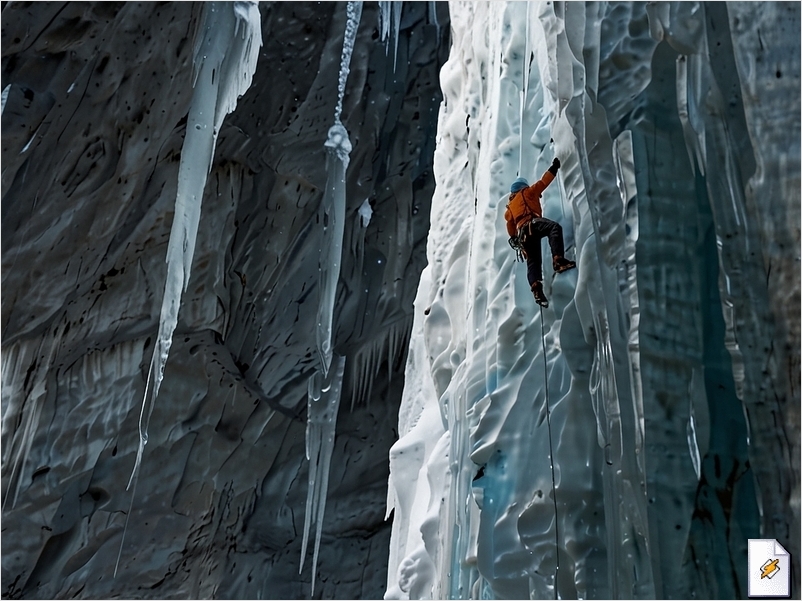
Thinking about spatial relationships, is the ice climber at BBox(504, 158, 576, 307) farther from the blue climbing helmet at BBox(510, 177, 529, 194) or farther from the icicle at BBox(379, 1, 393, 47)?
the icicle at BBox(379, 1, 393, 47)

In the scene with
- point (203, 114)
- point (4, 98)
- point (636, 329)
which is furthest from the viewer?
point (4, 98)

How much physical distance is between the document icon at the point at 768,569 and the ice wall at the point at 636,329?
33 millimetres

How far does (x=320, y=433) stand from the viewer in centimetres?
519

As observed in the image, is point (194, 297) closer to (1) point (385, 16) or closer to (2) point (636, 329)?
(1) point (385, 16)

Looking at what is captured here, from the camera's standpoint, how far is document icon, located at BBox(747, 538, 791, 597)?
1585mm

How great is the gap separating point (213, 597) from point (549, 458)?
3984 mm

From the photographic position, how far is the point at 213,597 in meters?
5.38

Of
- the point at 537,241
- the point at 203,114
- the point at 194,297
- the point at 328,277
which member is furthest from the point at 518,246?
the point at 194,297

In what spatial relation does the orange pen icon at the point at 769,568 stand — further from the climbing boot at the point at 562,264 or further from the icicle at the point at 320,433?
the icicle at the point at 320,433

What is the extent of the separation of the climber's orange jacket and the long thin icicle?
2.30 meters

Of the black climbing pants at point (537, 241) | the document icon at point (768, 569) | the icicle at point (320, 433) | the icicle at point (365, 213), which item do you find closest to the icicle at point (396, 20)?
the icicle at point (365, 213)

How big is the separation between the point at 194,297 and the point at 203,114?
1353 mm

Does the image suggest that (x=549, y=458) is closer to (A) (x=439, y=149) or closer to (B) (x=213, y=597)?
(A) (x=439, y=149)

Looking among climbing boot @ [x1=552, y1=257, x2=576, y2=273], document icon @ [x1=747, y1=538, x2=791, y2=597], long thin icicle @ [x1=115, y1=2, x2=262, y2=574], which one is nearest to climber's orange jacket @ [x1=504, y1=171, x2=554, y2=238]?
climbing boot @ [x1=552, y1=257, x2=576, y2=273]
